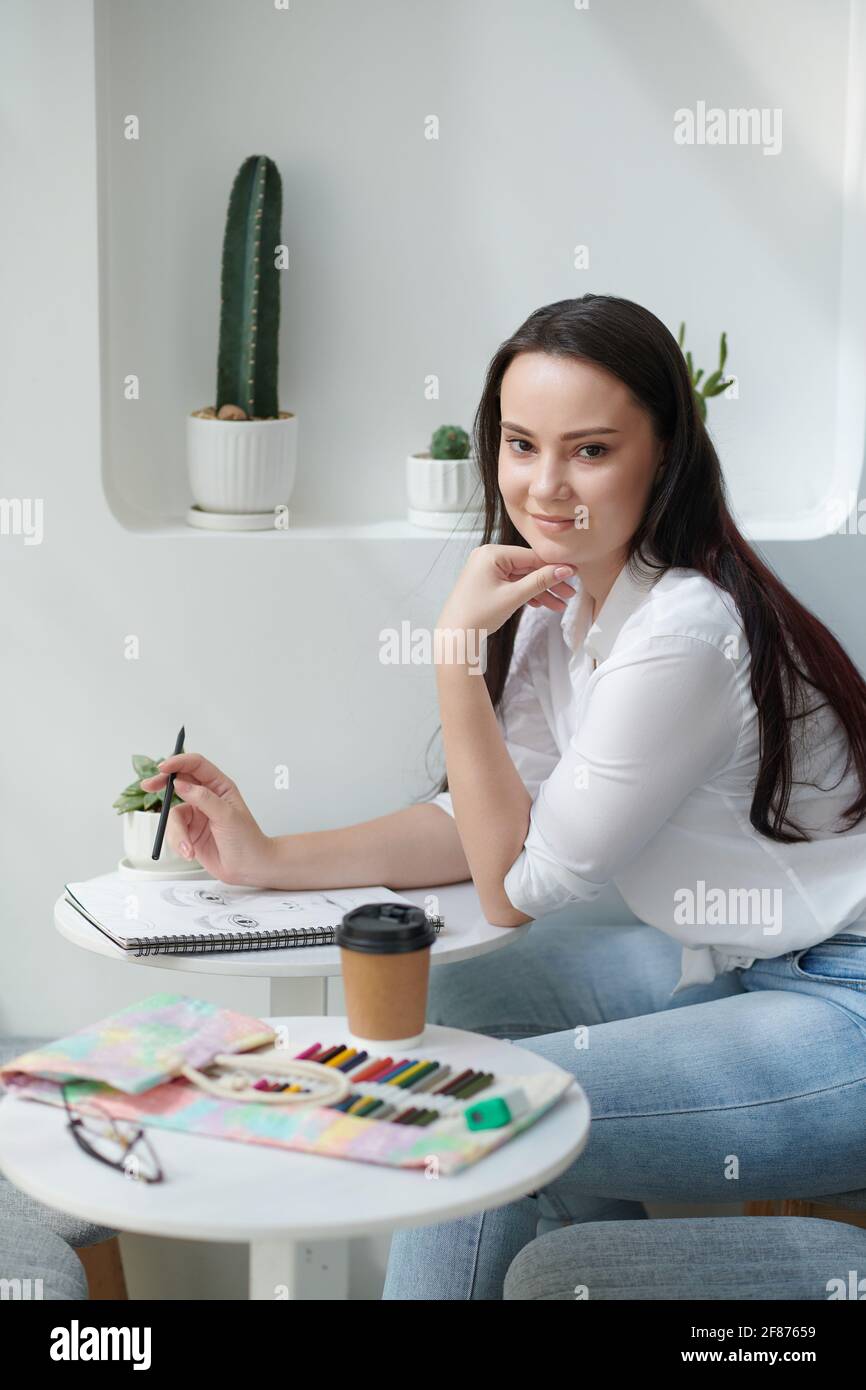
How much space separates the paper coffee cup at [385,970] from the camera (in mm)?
1059

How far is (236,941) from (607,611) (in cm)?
52

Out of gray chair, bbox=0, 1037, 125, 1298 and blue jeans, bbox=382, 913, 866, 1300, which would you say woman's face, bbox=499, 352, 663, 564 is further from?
gray chair, bbox=0, 1037, 125, 1298

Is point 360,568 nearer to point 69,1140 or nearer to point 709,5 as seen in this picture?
point 709,5

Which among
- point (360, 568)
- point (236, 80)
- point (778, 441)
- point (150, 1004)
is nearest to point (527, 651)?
point (360, 568)

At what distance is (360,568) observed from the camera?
192 cm

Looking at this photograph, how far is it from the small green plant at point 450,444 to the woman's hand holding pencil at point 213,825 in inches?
24.3

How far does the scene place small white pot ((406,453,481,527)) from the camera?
1955mm

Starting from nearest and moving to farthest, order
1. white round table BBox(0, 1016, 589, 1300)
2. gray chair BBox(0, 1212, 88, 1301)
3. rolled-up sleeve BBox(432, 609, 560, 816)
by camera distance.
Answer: white round table BBox(0, 1016, 589, 1300)
gray chair BBox(0, 1212, 88, 1301)
rolled-up sleeve BBox(432, 609, 560, 816)

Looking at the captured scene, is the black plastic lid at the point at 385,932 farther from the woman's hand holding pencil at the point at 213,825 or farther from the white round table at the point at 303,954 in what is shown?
the woman's hand holding pencil at the point at 213,825

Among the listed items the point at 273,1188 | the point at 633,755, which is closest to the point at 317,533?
the point at 633,755

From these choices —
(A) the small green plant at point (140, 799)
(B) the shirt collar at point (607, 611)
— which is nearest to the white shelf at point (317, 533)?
(B) the shirt collar at point (607, 611)

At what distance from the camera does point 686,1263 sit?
1.19 m

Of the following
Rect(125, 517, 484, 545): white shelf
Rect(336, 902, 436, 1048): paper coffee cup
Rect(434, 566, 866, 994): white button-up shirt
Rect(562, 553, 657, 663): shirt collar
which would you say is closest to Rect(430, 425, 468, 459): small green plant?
Rect(125, 517, 484, 545): white shelf

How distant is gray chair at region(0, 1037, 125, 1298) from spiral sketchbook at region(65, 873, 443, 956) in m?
0.27
